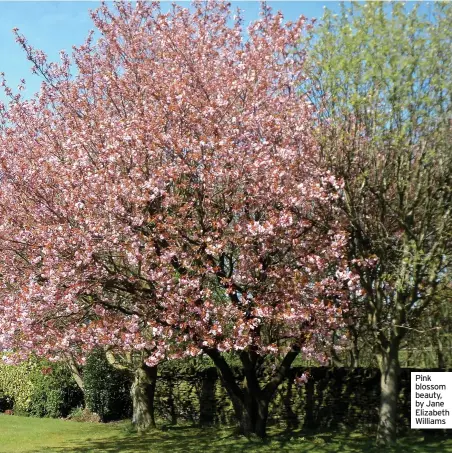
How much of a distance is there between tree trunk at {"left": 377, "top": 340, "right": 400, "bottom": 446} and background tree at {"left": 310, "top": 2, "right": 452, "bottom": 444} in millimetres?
29

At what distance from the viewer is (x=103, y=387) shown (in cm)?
2414

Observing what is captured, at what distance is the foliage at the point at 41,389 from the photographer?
25969 mm

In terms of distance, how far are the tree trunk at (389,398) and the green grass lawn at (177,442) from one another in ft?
1.43

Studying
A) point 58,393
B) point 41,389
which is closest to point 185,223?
point 58,393

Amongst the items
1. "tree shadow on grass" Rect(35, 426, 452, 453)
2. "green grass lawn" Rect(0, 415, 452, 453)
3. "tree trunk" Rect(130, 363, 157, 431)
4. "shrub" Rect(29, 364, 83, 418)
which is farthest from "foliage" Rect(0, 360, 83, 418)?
"tree shadow on grass" Rect(35, 426, 452, 453)

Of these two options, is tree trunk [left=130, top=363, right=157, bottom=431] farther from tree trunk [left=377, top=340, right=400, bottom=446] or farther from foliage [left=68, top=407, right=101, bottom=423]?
tree trunk [left=377, top=340, right=400, bottom=446]

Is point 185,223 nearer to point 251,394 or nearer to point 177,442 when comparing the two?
point 251,394

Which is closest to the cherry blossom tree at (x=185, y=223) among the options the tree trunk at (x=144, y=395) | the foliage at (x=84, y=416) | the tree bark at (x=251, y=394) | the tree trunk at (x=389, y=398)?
the tree bark at (x=251, y=394)

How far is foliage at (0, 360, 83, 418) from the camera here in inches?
1022

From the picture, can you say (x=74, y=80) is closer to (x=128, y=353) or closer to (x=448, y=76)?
(x=128, y=353)

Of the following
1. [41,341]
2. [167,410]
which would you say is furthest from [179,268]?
[167,410]

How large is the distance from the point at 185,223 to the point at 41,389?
1571cm

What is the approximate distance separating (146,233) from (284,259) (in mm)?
3792

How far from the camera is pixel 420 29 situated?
1527 centimetres
